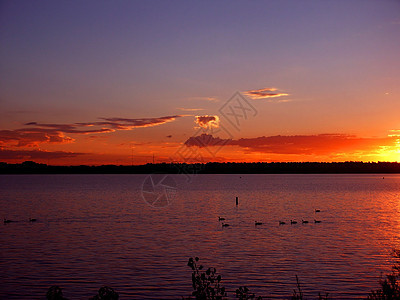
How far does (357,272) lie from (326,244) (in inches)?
460

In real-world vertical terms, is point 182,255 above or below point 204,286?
below

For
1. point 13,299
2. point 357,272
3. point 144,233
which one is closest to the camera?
point 13,299

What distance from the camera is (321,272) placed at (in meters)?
30.3

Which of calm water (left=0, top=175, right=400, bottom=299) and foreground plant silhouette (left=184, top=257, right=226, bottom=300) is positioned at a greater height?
foreground plant silhouette (left=184, top=257, right=226, bottom=300)

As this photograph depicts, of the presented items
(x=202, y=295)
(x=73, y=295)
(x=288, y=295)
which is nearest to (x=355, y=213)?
(x=288, y=295)

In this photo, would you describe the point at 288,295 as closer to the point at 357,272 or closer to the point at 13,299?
the point at 357,272

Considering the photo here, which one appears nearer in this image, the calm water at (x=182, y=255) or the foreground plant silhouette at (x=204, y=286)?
the foreground plant silhouette at (x=204, y=286)

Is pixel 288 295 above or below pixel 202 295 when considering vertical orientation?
below

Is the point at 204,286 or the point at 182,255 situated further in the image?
the point at 182,255

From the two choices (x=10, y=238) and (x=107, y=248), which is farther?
(x=10, y=238)

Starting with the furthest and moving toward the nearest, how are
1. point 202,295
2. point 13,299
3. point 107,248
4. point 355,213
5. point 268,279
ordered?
1. point 355,213
2. point 107,248
3. point 268,279
4. point 13,299
5. point 202,295

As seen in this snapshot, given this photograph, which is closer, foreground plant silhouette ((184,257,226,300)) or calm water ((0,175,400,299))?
foreground plant silhouette ((184,257,226,300))

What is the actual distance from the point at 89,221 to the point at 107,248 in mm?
22859

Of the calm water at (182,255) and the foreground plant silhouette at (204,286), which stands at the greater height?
the foreground plant silhouette at (204,286)
